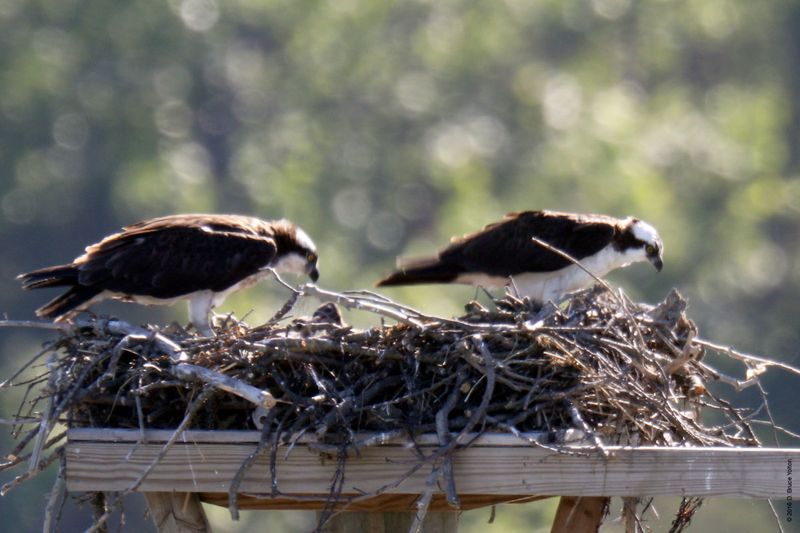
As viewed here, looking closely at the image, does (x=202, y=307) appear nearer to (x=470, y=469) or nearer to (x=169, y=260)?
(x=169, y=260)

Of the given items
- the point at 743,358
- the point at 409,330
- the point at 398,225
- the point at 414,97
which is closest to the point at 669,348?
the point at 743,358

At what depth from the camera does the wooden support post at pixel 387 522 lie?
455cm

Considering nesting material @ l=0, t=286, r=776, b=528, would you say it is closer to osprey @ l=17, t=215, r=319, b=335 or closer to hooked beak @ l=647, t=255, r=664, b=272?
osprey @ l=17, t=215, r=319, b=335

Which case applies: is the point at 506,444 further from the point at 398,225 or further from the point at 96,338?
the point at 398,225

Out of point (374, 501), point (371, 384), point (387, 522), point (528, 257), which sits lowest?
point (387, 522)

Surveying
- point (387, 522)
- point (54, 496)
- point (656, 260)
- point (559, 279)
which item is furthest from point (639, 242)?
point (54, 496)

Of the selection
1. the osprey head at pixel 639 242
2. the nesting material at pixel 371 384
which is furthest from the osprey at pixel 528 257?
the nesting material at pixel 371 384

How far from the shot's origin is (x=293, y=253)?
7.41 m

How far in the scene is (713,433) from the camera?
4.89m

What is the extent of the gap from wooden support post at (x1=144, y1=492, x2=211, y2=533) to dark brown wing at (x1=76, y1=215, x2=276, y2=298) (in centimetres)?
226

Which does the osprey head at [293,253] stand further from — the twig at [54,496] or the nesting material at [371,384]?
the twig at [54,496]

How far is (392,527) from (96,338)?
1266 mm

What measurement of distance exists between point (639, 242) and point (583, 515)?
3291 millimetres

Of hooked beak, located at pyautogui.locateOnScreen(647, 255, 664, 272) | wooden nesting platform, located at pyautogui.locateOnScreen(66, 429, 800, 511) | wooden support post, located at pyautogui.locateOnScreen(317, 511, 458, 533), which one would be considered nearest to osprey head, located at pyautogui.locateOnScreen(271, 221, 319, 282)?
hooked beak, located at pyautogui.locateOnScreen(647, 255, 664, 272)
